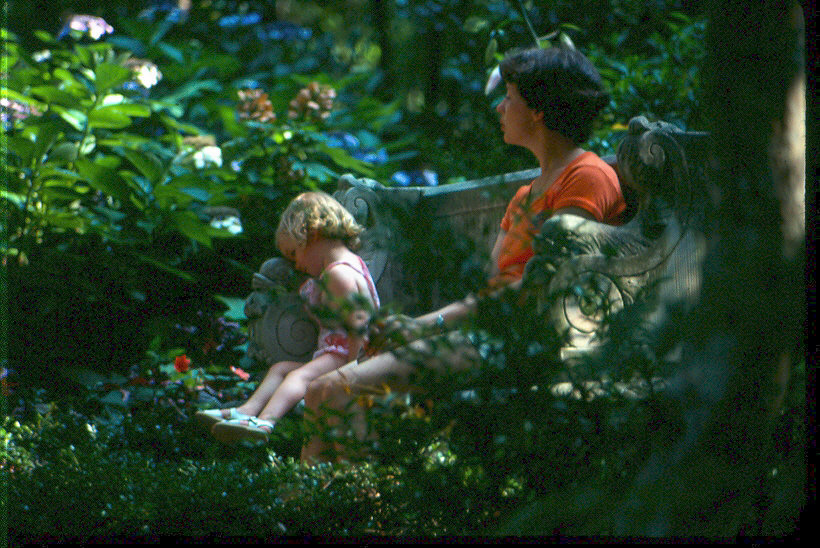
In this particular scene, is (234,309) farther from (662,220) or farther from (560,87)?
(662,220)

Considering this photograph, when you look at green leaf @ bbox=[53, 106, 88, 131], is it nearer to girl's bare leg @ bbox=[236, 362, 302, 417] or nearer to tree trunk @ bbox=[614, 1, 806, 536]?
girl's bare leg @ bbox=[236, 362, 302, 417]

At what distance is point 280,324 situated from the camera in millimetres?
3816

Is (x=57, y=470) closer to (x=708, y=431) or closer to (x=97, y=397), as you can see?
(x=97, y=397)

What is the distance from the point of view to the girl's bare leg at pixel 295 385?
11.3 feet

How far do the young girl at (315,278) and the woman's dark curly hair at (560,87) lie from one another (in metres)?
0.88

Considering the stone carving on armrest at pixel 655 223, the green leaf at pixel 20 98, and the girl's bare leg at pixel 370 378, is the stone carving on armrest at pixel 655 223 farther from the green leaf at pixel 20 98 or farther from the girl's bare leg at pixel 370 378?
the green leaf at pixel 20 98

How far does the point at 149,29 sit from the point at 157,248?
238 centimetres

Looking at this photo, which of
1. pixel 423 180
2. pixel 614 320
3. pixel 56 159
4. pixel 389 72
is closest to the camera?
pixel 614 320

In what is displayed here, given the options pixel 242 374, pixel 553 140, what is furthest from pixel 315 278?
pixel 553 140

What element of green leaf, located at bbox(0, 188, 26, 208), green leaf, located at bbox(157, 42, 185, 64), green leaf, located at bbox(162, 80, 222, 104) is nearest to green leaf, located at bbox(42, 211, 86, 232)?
green leaf, located at bbox(0, 188, 26, 208)

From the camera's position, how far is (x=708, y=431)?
168cm

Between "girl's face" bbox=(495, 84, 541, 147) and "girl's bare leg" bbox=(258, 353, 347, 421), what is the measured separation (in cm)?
107

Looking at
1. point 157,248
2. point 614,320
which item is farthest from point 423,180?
point 614,320

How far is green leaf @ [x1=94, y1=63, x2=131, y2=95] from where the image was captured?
4.78 meters
